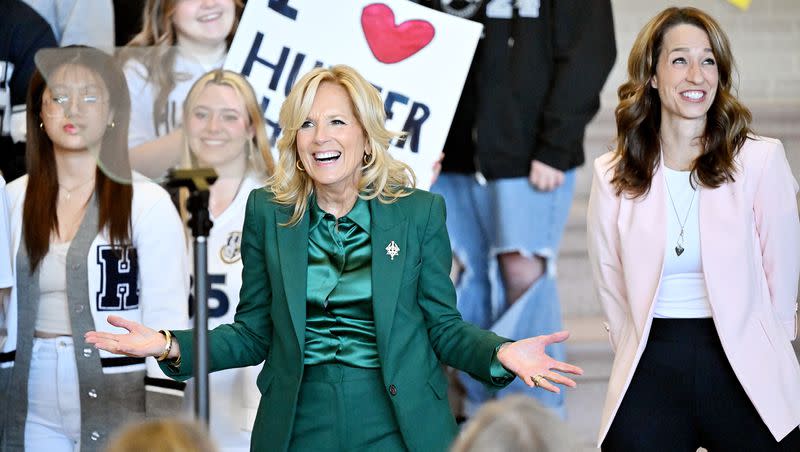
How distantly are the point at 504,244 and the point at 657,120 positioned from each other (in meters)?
1.62

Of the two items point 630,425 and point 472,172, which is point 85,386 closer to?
point 472,172

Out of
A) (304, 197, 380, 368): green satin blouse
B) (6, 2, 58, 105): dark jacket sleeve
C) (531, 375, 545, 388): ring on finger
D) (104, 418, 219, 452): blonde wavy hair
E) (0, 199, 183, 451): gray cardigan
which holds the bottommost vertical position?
(0, 199, 183, 451): gray cardigan

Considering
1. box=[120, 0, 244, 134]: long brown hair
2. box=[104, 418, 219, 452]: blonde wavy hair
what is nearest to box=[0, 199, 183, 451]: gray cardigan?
box=[120, 0, 244, 134]: long brown hair

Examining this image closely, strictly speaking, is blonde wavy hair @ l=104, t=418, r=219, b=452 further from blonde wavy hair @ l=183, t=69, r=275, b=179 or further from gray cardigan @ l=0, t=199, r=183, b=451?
blonde wavy hair @ l=183, t=69, r=275, b=179

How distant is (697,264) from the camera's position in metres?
3.42

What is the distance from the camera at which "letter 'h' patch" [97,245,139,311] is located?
462cm

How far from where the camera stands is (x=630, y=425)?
3.41 metres

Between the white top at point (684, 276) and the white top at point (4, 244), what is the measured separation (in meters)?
2.31

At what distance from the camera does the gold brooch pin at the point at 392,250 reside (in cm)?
295

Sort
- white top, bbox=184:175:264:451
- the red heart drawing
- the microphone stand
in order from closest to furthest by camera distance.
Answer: the microphone stand
white top, bbox=184:175:264:451
the red heart drawing

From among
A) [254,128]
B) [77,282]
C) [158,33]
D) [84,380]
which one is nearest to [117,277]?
[77,282]

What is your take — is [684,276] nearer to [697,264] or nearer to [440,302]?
[697,264]

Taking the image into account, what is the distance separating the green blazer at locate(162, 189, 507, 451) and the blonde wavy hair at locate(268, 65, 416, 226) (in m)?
0.03

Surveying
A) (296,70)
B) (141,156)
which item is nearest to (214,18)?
(296,70)
